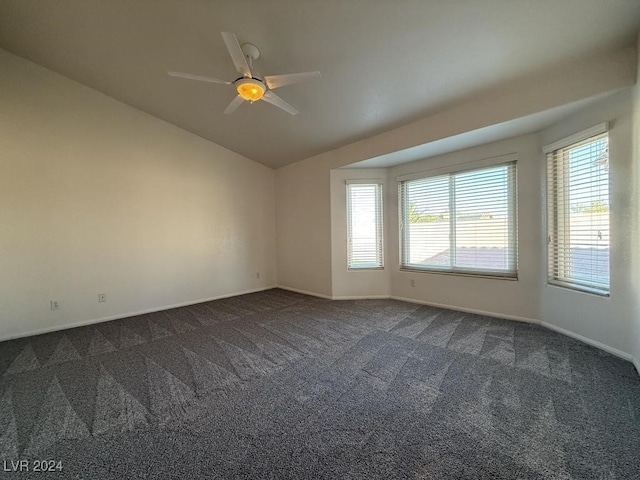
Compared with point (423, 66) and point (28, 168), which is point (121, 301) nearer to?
point (28, 168)

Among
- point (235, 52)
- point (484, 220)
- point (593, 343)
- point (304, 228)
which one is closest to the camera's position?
point (235, 52)

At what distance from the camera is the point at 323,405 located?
1900 millimetres

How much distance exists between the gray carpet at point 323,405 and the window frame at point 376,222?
1767mm

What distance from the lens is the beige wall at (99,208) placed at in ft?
11.1

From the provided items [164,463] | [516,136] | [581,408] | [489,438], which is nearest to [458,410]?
[489,438]

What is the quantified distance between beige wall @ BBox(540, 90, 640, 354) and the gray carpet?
27 cm

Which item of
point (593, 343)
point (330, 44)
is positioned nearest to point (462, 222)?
point (593, 343)

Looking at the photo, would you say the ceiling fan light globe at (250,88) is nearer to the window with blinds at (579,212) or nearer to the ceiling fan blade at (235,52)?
the ceiling fan blade at (235,52)

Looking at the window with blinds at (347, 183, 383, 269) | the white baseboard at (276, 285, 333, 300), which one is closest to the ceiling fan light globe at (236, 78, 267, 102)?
the window with blinds at (347, 183, 383, 269)

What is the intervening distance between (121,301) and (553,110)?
637 centimetres

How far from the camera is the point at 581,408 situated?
71.9 inches

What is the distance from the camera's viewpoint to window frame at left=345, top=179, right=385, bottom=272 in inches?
193

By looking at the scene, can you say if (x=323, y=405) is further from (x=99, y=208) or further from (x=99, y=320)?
(x=99, y=208)

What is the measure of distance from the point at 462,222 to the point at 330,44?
3.15m
